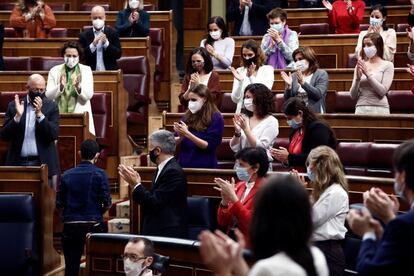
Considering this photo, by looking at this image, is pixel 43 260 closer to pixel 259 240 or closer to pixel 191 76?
pixel 191 76

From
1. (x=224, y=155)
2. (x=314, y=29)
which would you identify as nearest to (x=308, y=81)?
(x=224, y=155)

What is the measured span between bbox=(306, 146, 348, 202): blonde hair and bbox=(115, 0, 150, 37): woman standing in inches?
166

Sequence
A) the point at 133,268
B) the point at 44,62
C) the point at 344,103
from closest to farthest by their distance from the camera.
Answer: the point at 133,268 → the point at 344,103 → the point at 44,62

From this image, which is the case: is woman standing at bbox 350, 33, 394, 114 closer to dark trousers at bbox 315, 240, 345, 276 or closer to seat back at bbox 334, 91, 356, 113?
seat back at bbox 334, 91, 356, 113

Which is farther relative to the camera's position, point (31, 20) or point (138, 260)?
point (31, 20)

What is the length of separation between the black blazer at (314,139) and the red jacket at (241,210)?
407 millimetres

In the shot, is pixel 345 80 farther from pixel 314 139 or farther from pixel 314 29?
pixel 314 139

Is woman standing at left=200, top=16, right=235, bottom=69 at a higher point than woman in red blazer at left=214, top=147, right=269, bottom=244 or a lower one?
higher

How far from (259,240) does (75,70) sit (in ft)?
14.5

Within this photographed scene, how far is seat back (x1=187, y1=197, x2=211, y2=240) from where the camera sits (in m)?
5.00

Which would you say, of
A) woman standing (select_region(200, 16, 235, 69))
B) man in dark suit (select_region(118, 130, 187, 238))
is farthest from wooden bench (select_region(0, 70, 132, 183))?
man in dark suit (select_region(118, 130, 187, 238))

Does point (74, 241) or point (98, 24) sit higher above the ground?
point (98, 24)

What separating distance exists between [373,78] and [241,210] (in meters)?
2.06

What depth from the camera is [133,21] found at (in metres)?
8.01
